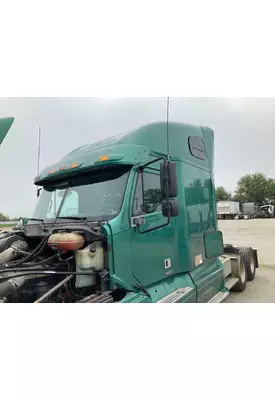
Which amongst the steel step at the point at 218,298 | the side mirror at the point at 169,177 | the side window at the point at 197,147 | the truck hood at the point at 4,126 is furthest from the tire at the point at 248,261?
the truck hood at the point at 4,126

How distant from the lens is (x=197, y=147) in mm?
3984

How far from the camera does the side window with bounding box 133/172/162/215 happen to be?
2857mm

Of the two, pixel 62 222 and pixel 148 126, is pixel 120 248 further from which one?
pixel 148 126

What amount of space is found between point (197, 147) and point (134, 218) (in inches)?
77.1

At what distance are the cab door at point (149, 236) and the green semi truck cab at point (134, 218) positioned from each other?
0.4 inches

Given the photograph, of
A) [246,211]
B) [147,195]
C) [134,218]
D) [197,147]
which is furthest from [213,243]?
[246,211]

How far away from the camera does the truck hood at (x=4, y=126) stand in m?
1.86

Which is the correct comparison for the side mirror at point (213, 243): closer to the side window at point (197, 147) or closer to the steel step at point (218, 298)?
the steel step at point (218, 298)

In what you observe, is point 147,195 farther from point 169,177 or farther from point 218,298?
point 218,298

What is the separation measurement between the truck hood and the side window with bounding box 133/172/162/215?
146 centimetres

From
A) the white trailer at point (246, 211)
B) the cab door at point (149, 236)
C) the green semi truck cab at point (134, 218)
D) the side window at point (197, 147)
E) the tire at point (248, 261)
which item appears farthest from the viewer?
the white trailer at point (246, 211)

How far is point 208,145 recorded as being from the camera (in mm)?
4371

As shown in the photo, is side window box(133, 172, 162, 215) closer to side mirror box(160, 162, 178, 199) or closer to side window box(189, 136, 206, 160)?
side mirror box(160, 162, 178, 199)

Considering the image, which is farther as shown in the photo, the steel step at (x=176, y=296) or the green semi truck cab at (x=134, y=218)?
the steel step at (x=176, y=296)
